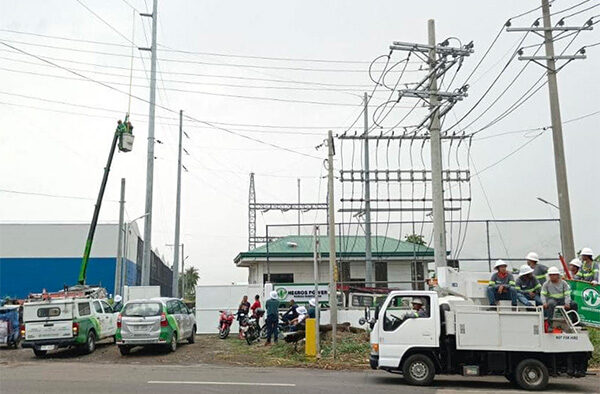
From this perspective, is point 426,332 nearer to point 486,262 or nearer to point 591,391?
point 591,391

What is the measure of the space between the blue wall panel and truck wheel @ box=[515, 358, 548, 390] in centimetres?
5011

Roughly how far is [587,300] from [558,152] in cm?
446

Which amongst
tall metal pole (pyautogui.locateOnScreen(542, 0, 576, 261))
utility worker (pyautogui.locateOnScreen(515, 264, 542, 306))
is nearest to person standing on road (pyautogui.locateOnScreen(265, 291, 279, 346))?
tall metal pole (pyautogui.locateOnScreen(542, 0, 576, 261))

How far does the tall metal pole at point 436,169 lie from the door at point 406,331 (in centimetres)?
480

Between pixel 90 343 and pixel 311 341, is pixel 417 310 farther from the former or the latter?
pixel 90 343

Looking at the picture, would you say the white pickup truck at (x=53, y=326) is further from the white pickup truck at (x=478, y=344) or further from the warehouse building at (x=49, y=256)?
the warehouse building at (x=49, y=256)

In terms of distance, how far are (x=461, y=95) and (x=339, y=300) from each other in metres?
11.0

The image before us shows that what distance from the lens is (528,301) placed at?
13.6m

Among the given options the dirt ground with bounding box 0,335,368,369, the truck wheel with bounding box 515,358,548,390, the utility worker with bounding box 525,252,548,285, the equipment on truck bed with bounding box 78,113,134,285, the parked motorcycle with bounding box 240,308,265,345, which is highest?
the equipment on truck bed with bounding box 78,113,134,285

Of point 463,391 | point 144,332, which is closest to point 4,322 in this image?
point 144,332

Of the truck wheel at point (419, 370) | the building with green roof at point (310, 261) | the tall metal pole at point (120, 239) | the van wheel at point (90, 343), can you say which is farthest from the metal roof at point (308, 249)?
the truck wheel at point (419, 370)

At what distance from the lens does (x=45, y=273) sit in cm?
5831

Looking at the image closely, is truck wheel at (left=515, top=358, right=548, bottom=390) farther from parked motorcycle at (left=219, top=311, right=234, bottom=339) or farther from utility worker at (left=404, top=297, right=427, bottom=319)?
parked motorcycle at (left=219, top=311, right=234, bottom=339)

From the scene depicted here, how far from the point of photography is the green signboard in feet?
54.0
